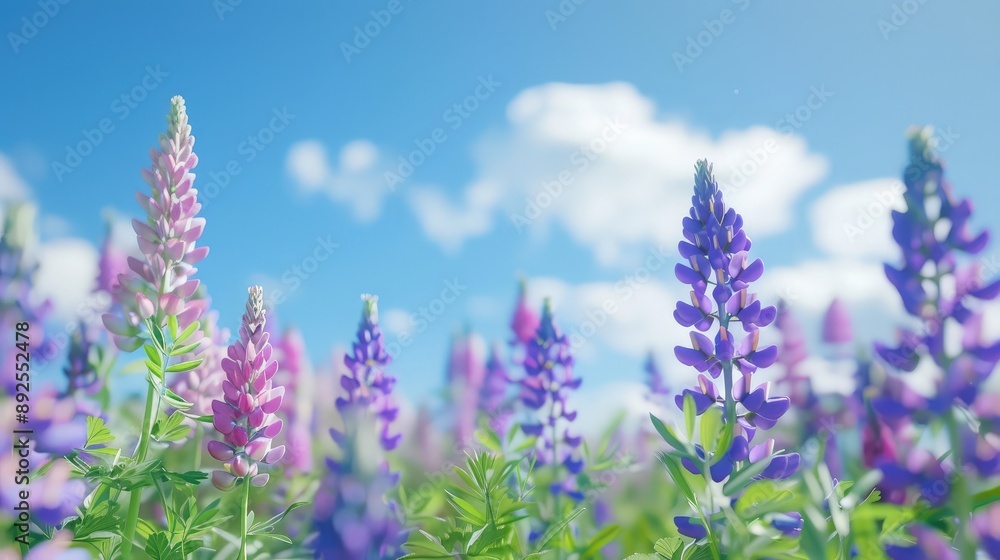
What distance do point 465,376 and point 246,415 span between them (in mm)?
6357

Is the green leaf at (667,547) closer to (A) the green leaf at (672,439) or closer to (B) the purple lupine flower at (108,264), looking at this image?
(A) the green leaf at (672,439)

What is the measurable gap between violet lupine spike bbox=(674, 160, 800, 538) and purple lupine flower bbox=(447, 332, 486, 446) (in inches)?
184

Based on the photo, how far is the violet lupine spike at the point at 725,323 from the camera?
6.09 ft

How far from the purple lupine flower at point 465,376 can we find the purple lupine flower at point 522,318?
0.67 metres

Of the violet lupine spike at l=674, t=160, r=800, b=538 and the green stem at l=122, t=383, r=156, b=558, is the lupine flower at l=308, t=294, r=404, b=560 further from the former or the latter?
the violet lupine spike at l=674, t=160, r=800, b=538

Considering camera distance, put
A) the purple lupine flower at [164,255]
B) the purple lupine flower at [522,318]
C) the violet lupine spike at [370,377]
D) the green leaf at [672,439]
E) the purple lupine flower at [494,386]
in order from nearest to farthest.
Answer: the green leaf at [672,439] → the purple lupine flower at [164,255] → the violet lupine spike at [370,377] → the purple lupine flower at [494,386] → the purple lupine flower at [522,318]

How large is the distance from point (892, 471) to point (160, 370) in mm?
2091

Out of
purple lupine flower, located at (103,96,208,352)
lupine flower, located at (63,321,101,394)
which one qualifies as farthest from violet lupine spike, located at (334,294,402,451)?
purple lupine flower, located at (103,96,208,352)

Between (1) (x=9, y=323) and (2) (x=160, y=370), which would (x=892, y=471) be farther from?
(1) (x=9, y=323)

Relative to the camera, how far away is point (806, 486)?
1.41 meters

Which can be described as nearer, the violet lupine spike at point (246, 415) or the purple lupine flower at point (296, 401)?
the violet lupine spike at point (246, 415)

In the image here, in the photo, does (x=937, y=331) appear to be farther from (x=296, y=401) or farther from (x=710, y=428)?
(x=296, y=401)

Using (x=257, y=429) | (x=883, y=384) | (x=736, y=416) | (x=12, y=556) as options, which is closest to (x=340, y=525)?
(x=257, y=429)

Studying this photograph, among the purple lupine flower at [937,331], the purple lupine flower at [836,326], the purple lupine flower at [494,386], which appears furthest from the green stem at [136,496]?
the purple lupine flower at [836,326]
